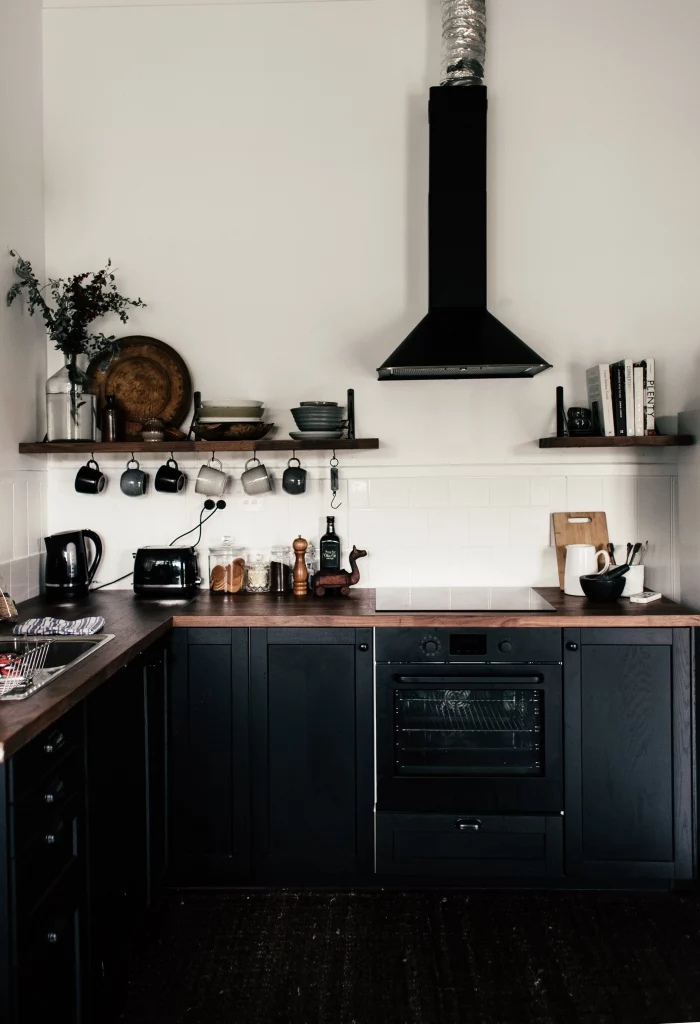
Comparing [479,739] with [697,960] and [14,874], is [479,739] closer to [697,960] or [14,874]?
[697,960]

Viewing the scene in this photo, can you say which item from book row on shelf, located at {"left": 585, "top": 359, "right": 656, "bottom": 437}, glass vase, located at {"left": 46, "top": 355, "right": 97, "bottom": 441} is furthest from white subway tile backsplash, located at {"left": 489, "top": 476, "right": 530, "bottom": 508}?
glass vase, located at {"left": 46, "top": 355, "right": 97, "bottom": 441}

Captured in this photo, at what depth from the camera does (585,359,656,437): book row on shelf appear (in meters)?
3.32

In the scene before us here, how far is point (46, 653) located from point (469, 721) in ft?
4.68

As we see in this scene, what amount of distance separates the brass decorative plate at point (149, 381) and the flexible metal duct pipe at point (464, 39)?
155 cm

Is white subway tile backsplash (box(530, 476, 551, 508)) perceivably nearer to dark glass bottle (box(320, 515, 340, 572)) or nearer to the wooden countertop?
the wooden countertop

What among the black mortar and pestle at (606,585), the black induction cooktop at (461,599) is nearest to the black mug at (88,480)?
the black induction cooktop at (461,599)

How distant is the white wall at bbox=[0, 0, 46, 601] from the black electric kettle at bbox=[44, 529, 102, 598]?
8cm

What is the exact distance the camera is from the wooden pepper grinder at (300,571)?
340cm

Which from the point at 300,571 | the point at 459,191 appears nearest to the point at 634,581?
the point at 300,571

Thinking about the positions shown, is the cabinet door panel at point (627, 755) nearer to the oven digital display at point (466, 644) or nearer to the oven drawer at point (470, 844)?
the oven drawer at point (470, 844)

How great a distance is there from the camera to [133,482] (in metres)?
3.46

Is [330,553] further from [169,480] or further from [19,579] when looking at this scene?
[19,579]

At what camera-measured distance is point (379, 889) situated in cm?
301

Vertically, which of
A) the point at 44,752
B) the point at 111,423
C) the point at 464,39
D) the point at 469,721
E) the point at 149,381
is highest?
the point at 464,39
